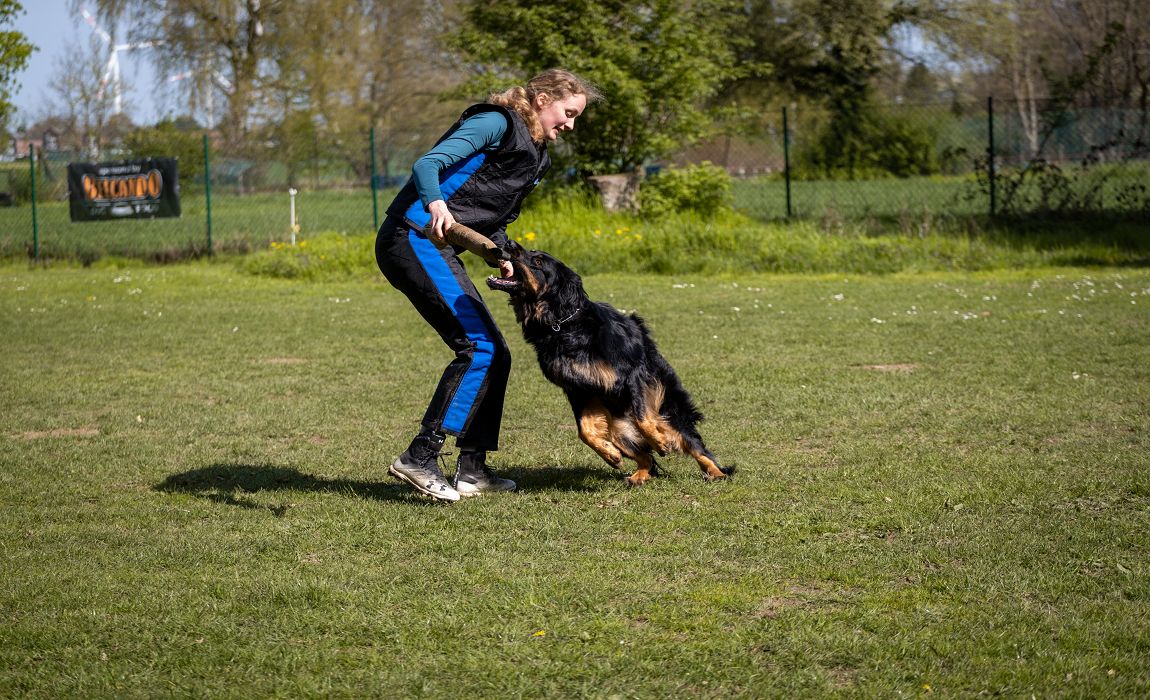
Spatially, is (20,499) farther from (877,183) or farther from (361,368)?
(877,183)

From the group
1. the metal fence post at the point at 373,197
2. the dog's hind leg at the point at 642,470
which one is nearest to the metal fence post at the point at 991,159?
the metal fence post at the point at 373,197

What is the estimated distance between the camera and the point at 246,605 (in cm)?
372

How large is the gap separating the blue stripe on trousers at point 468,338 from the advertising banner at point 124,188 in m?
13.7

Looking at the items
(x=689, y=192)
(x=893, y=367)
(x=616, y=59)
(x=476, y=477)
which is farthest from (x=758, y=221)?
(x=476, y=477)

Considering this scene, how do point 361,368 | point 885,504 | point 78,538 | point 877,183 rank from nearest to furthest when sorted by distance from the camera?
point 78,538, point 885,504, point 361,368, point 877,183

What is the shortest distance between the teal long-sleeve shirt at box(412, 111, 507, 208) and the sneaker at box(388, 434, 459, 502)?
112 cm

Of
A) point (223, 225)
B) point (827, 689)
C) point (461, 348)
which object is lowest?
point (827, 689)

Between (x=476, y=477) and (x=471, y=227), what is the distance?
1197 millimetres

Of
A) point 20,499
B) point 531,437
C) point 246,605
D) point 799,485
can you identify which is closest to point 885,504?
point 799,485

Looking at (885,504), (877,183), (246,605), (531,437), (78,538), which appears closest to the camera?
(246,605)

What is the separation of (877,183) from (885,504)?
16.7 m

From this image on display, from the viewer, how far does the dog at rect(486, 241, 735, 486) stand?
504 cm

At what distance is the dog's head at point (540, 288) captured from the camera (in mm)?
4934

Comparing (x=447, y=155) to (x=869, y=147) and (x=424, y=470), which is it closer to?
(x=424, y=470)
